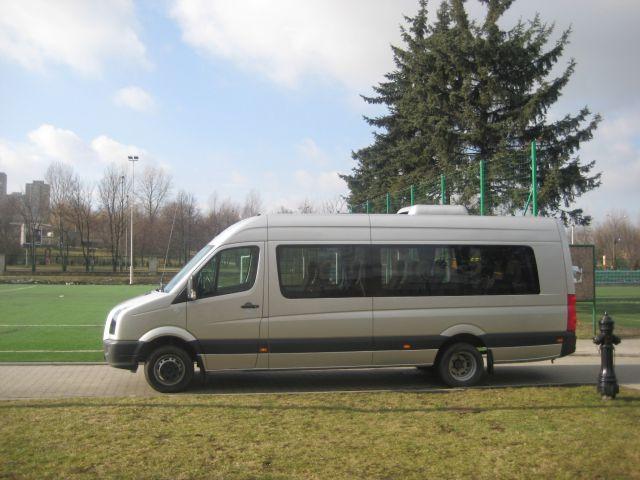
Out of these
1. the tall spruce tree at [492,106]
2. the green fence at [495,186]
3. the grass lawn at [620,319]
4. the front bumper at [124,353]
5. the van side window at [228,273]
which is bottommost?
the grass lawn at [620,319]

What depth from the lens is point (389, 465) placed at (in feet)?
17.2

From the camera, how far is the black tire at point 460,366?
9.19m

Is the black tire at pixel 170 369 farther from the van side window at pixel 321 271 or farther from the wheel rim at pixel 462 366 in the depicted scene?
the wheel rim at pixel 462 366

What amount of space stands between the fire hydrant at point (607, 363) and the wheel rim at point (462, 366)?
6.09ft

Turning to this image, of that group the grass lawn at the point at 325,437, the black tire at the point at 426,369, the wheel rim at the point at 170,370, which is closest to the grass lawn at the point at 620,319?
the black tire at the point at 426,369

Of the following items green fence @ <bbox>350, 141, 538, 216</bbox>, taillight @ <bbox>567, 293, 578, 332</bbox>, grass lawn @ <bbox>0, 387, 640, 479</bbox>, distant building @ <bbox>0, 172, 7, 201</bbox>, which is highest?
distant building @ <bbox>0, 172, 7, 201</bbox>

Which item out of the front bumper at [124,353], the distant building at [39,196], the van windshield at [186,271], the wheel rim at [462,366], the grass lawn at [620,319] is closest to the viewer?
the front bumper at [124,353]

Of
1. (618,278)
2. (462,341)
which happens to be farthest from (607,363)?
(618,278)

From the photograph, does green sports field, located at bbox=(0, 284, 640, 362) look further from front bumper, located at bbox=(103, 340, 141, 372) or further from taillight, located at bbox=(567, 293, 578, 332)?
taillight, located at bbox=(567, 293, 578, 332)

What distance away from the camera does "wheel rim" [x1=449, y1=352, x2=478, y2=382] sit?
9.25 m

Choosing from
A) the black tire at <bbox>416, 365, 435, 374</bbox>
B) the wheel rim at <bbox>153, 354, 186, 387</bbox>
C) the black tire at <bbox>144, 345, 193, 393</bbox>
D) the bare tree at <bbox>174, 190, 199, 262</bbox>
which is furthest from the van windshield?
the bare tree at <bbox>174, 190, 199, 262</bbox>

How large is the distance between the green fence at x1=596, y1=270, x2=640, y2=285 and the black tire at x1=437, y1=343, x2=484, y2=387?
48.1 metres

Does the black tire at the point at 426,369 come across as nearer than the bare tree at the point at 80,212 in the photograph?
Yes

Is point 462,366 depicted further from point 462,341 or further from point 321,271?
point 321,271
